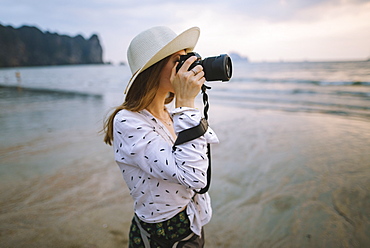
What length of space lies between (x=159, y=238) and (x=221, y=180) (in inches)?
66.0

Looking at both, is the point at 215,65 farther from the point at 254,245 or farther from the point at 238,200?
the point at 238,200

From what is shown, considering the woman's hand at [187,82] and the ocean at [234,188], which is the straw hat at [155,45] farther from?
the ocean at [234,188]

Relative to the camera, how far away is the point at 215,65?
0.85 meters

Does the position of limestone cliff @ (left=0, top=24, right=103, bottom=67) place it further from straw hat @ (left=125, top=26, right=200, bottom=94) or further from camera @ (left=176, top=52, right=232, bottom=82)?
camera @ (left=176, top=52, right=232, bottom=82)

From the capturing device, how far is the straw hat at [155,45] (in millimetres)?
844

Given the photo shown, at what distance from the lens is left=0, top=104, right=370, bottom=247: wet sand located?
1.74 m

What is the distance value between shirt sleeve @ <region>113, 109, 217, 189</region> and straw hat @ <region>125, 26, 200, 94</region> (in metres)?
0.21

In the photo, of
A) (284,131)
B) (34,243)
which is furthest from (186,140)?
(284,131)

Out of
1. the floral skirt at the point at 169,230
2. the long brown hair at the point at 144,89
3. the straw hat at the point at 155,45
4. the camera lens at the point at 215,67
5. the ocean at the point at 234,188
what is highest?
the straw hat at the point at 155,45

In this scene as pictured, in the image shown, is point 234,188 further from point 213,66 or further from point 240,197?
point 213,66

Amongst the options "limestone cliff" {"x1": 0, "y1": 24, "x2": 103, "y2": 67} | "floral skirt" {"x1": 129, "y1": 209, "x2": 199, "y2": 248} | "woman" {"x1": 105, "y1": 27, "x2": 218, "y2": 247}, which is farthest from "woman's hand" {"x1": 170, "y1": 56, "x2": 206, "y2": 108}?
"limestone cliff" {"x1": 0, "y1": 24, "x2": 103, "y2": 67}

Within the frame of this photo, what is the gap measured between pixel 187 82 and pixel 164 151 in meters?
0.26

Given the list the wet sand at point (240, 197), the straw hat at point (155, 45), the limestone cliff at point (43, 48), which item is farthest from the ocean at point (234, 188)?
the limestone cliff at point (43, 48)

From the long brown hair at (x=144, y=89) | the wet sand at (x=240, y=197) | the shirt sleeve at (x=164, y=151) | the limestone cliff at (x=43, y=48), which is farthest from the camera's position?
the limestone cliff at (x=43, y=48)
